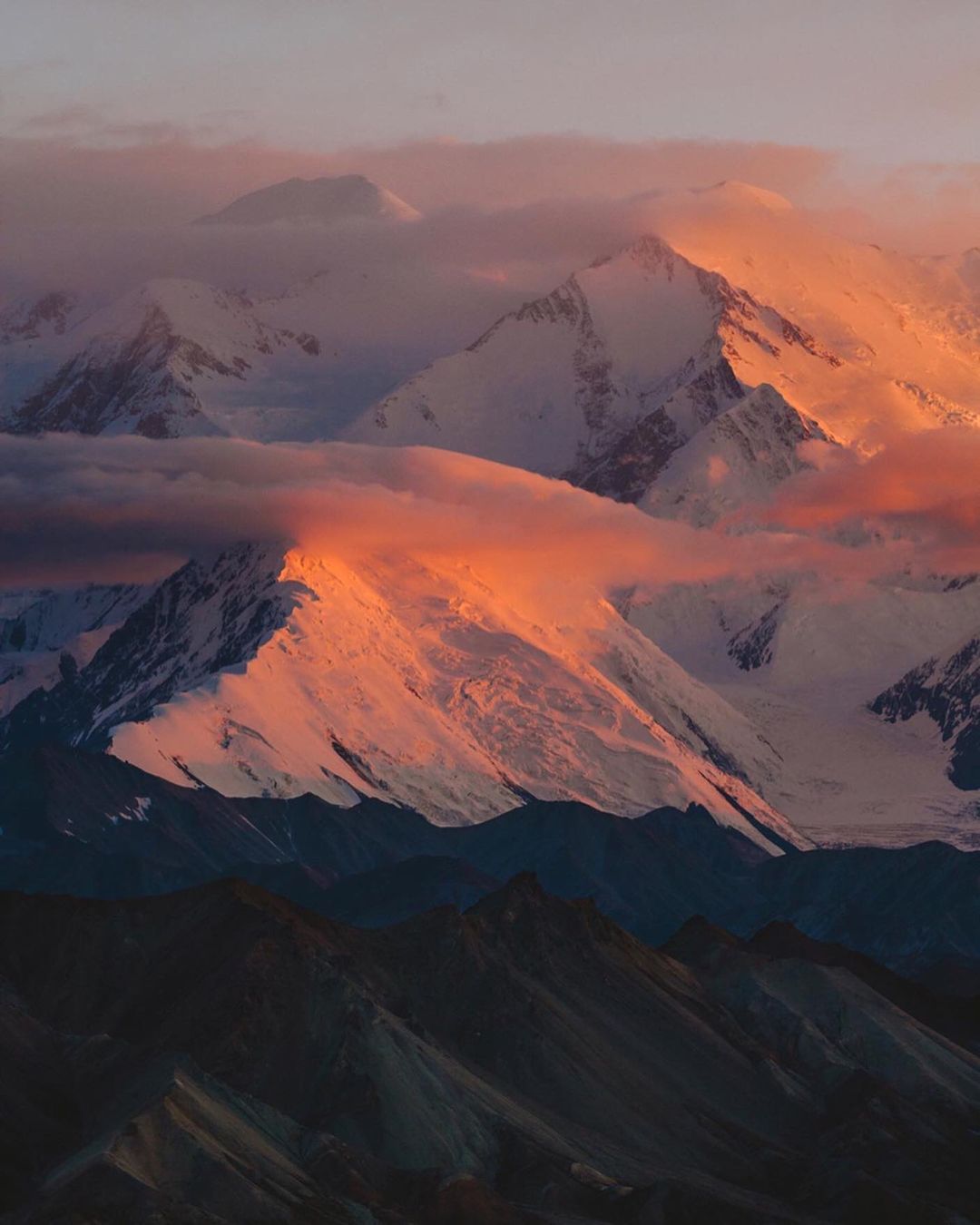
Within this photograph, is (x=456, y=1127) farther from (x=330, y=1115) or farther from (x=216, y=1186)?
(x=216, y=1186)

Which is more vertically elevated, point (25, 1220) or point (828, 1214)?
point (25, 1220)

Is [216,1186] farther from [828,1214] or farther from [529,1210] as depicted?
[828,1214]

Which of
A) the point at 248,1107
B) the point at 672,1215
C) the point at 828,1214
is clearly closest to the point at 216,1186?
the point at 248,1107

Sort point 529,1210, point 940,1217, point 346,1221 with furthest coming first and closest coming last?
point 940,1217 → point 529,1210 → point 346,1221

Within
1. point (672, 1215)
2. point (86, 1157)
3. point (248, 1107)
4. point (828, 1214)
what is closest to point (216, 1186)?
point (86, 1157)

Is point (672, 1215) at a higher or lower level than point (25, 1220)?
lower

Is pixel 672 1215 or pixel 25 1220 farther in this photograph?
pixel 672 1215

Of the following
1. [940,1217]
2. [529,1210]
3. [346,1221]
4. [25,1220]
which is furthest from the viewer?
[940,1217]

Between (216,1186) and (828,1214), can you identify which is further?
(828,1214)
